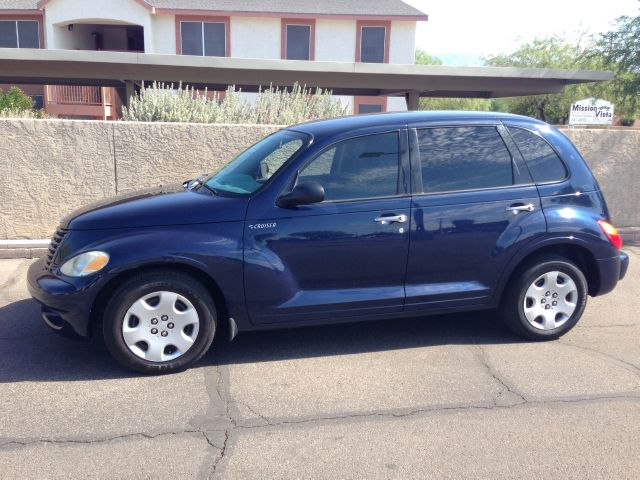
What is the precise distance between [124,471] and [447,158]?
320 centimetres

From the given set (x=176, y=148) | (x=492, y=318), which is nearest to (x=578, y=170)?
(x=492, y=318)

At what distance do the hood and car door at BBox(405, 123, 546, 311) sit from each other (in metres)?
1.39

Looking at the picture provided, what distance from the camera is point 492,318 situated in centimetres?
576

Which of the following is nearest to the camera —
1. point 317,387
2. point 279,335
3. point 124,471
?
point 124,471

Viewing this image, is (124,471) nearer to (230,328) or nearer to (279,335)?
(230,328)

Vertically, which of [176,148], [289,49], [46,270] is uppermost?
[289,49]

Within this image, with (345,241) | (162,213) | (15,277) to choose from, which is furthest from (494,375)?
(15,277)

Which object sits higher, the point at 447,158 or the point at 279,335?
the point at 447,158

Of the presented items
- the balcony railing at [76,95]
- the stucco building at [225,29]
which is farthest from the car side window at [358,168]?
the balcony railing at [76,95]

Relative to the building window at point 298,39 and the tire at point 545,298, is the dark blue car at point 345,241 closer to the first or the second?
the tire at point 545,298

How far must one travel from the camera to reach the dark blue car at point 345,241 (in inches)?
169

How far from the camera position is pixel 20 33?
103ft

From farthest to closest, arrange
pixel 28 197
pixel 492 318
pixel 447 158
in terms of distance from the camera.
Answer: pixel 28 197
pixel 492 318
pixel 447 158

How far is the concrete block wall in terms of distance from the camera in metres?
7.91
